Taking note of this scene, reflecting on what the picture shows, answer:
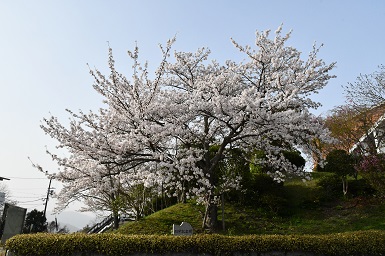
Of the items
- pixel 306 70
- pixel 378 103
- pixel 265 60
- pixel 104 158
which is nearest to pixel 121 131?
pixel 104 158

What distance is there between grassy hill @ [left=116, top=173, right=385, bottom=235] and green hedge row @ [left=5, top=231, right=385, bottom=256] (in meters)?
3.64

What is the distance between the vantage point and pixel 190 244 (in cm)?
866

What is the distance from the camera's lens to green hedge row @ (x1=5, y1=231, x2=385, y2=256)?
27.1 ft

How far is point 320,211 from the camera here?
49.3ft

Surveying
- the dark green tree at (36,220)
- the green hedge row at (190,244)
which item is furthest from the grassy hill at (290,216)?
the dark green tree at (36,220)

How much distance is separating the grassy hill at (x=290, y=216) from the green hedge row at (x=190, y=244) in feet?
11.9

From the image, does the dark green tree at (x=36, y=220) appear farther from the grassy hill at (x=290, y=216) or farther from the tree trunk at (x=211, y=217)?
the tree trunk at (x=211, y=217)

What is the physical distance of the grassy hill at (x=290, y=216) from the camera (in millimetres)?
12938

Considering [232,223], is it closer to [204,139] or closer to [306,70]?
[204,139]

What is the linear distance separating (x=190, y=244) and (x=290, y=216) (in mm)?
7866

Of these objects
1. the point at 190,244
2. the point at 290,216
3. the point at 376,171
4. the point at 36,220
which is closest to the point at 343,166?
the point at 376,171

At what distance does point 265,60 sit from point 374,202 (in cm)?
911

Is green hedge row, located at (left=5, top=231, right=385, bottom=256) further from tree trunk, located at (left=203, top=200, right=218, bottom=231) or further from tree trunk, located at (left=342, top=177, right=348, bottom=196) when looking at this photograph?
tree trunk, located at (left=342, top=177, right=348, bottom=196)

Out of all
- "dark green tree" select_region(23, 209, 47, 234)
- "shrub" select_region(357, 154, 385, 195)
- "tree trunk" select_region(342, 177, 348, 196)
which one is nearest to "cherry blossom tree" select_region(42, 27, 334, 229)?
Result: "shrub" select_region(357, 154, 385, 195)
